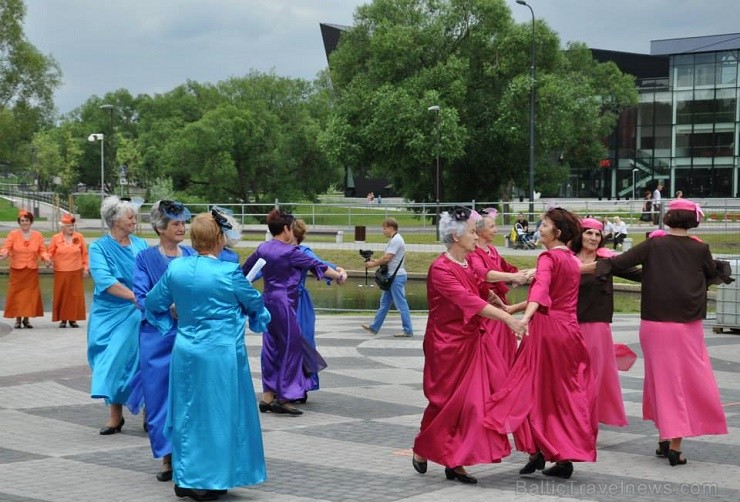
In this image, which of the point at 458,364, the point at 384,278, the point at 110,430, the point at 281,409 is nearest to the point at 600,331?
the point at 458,364

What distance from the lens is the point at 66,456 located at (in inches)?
326

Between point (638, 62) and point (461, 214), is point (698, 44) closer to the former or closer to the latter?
point (638, 62)

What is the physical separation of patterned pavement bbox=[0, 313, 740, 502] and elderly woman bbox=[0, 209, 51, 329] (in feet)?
17.0

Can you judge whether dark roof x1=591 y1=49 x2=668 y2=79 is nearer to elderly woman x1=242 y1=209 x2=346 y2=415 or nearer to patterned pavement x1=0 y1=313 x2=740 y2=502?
patterned pavement x1=0 y1=313 x2=740 y2=502

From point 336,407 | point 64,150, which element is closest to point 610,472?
point 336,407

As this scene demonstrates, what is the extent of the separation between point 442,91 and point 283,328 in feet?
130

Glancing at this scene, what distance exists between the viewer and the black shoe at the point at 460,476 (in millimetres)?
7320

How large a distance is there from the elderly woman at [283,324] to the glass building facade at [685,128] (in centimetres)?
7413

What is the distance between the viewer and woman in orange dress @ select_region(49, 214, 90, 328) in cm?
1800

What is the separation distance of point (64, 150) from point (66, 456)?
87759 millimetres

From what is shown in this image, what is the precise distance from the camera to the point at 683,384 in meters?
8.09

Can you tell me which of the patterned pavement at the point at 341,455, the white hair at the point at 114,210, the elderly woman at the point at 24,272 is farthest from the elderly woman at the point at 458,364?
the elderly woman at the point at 24,272

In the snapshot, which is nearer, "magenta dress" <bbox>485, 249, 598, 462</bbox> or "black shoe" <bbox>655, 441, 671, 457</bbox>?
"magenta dress" <bbox>485, 249, 598, 462</bbox>

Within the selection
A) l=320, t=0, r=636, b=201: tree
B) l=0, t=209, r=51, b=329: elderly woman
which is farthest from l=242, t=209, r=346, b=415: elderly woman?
l=320, t=0, r=636, b=201: tree
